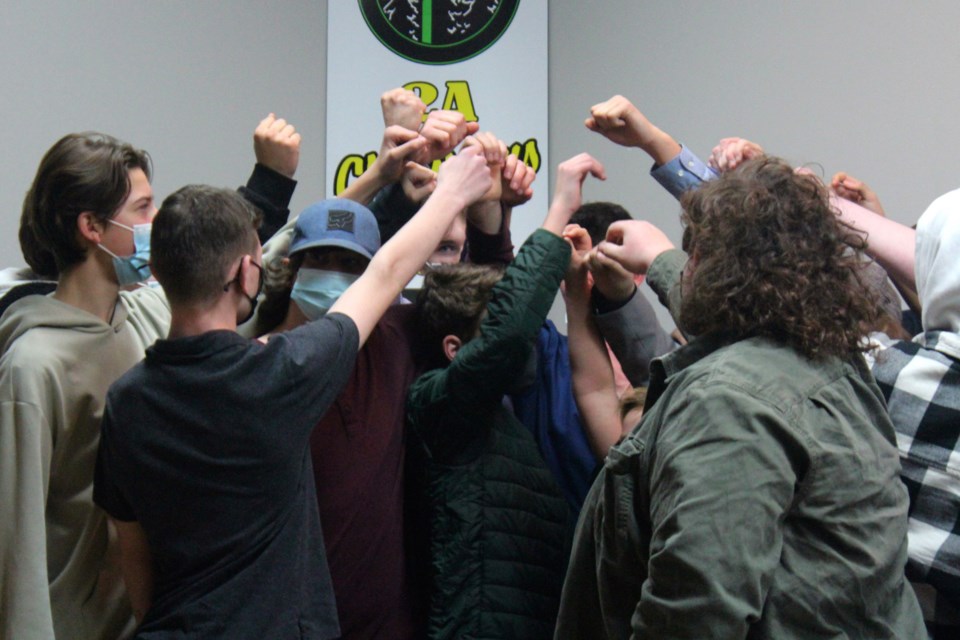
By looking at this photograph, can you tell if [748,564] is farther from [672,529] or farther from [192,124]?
[192,124]

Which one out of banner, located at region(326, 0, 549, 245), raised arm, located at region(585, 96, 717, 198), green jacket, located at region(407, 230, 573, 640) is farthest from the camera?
banner, located at region(326, 0, 549, 245)

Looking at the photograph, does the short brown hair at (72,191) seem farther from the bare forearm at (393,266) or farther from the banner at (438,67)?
the banner at (438,67)

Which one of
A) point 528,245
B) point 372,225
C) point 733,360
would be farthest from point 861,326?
point 372,225

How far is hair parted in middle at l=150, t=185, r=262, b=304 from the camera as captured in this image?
1.53 m

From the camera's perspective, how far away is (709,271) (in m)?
1.32

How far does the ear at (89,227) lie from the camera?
5.87 feet

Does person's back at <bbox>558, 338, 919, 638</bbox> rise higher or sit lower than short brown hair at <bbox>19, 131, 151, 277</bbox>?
lower

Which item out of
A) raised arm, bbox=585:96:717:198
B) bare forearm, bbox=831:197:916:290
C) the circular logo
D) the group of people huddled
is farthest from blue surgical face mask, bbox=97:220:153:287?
the circular logo

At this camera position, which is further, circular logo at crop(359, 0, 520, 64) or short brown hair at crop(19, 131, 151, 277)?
circular logo at crop(359, 0, 520, 64)

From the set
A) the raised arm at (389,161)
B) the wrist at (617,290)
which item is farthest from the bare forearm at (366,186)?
the wrist at (617,290)

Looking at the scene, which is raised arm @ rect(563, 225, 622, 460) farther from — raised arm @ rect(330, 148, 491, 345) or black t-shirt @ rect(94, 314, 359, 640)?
black t-shirt @ rect(94, 314, 359, 640)

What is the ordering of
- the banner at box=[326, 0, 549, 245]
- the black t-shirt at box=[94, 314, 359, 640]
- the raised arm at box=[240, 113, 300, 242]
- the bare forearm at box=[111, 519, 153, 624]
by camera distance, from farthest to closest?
1. the banner at box=[326, 0, 549, 245]
2. the raised arm at box=[240, 113, 300, 242]
3. the bare forearm at box=[111, 519, 153, 624]
4. the black t-shirt at box=[94, 314, 359, 640]

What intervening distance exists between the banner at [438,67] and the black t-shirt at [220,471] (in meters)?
1.98

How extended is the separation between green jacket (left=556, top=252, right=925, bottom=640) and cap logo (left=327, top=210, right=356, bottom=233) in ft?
2.54
